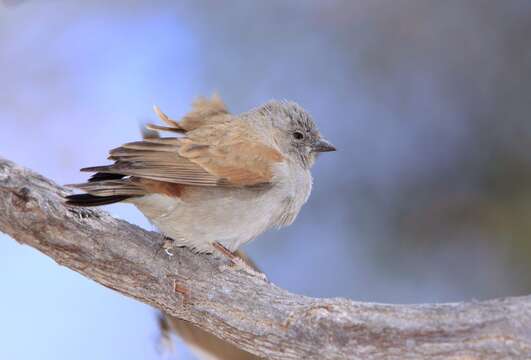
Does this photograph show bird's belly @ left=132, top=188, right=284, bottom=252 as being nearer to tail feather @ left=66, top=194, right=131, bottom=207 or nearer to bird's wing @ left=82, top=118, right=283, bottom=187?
bird's wing @ left=82, top=118, right=283, bottom=187

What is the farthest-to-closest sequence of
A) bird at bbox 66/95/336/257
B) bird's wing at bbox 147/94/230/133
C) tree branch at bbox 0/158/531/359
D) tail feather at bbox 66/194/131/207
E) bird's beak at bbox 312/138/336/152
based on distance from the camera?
bird's beak at bbox 312/138/336/152
bird's wing at bbox 147/94/230/133
bird at bbox 66/95/336/257
tail feather at bbox 66/194/131/207
tree branch at bbox 0/158/531/359

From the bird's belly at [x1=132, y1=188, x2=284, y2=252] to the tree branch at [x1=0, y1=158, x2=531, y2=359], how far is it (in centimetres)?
10

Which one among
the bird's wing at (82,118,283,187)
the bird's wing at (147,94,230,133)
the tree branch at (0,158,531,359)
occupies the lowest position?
the tree branch at (0,158,531,359)

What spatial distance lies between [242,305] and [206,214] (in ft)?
2.11

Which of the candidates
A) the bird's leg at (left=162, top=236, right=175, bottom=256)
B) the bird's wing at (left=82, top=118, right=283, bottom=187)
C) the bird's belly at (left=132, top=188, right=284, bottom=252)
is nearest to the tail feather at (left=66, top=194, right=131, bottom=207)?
the bird's wing at (left=82, top=118, right=283, bottom=187)

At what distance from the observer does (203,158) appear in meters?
4.30

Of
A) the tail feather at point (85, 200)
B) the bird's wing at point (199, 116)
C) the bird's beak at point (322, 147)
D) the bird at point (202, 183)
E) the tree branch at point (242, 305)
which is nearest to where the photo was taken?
the tree branch at point (242, 305)

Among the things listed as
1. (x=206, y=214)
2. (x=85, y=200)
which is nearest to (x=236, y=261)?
(x=206, y=214)

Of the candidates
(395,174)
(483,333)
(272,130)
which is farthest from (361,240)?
(483,333)

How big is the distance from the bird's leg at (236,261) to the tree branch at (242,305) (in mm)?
78

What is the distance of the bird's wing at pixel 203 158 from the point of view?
4.06 metres

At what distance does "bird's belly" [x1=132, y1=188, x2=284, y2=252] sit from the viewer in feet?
13.8

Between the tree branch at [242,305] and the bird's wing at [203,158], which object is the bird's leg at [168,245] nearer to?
the tree branch at [242,305]

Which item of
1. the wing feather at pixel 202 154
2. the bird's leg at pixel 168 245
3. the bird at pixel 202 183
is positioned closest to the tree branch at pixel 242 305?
Answer: the bird's leg at pixel 168 245
